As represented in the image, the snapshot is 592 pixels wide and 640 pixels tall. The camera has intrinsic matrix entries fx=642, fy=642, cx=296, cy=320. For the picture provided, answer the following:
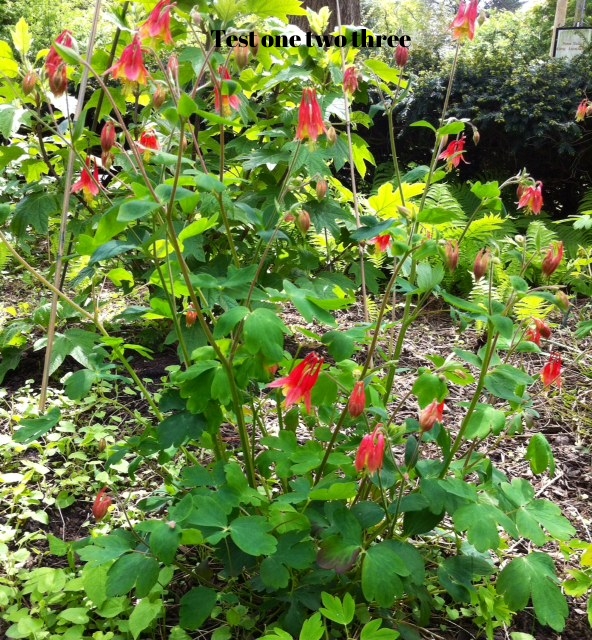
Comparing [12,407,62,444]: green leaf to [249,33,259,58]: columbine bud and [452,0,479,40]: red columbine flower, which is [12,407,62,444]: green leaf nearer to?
[249,33,259,58]: columbine bud

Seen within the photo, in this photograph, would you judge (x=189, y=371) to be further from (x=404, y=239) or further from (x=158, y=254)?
(x=404, y=239)

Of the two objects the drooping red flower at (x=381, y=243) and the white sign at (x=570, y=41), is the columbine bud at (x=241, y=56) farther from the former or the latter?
the white sign at (x=570, y=41)

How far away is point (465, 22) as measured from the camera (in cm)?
158

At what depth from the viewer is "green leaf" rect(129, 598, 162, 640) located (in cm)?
146

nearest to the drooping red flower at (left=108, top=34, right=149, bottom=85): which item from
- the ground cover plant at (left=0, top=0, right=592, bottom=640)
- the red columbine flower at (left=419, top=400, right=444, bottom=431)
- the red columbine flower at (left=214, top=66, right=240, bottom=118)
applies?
the ground cover plant at (left=0, top=0, right=592, bottom=640)

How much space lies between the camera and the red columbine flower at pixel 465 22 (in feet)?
5.15

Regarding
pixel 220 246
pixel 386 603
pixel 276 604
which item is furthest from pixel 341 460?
pixel 220 246

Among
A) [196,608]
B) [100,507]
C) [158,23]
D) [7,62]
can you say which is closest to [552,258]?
[158,23]

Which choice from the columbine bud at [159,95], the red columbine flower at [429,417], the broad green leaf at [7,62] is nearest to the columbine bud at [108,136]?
the columbine bud at [159,95]

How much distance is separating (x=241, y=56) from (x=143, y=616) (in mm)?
1288

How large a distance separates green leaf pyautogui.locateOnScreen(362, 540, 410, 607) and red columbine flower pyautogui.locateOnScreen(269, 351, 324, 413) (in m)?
0.35

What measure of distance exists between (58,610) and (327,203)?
1.49m

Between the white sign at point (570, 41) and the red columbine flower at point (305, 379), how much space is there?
588 cm

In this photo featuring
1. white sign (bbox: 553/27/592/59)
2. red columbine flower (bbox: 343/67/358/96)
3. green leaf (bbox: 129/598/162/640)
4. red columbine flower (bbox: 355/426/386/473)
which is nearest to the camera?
red columbine flower (bbox: 355/426/386/473)
